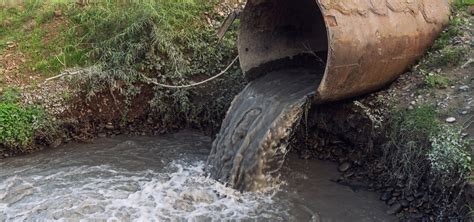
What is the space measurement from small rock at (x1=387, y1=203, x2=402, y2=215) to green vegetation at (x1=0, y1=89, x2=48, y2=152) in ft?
14.8

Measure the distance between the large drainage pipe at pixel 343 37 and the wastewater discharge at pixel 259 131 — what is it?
1.41 ft

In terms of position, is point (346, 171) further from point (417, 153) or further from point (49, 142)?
point (49, 142)

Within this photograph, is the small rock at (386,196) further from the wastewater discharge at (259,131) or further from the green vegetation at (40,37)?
the green vegetation at (40,37)

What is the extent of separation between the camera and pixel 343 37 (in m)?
5.16

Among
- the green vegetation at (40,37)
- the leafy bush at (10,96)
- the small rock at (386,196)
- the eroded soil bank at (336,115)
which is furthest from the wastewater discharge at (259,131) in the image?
the leafy bush at (10,96)

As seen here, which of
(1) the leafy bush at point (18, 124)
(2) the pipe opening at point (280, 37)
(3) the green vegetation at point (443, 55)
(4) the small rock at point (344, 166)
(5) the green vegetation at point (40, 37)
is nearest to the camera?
(3) the green vegetation at point (443, 55)

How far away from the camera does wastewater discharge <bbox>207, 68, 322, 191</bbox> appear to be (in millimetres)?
5598

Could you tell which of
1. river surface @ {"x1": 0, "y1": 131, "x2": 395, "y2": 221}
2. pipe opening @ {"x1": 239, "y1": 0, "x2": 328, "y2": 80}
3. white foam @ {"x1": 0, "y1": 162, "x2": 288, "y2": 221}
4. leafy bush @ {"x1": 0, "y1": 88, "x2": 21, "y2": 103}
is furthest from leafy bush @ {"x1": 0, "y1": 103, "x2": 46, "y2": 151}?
pipe opening @ {"x1": 239, "y1": 0, "x2": 328, "y2": 80}

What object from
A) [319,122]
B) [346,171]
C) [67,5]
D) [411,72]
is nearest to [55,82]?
[67,5]

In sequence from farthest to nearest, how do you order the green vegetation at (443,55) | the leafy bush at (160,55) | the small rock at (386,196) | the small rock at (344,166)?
the leafy bush at (160,55), the small rock at (344,166), the green vegetation at (443,55), the small rock at (386,196)

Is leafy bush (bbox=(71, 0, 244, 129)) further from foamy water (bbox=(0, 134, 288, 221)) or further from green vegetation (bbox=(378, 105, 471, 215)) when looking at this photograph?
green vegetation (bbox=(378, 105, 471, 215))

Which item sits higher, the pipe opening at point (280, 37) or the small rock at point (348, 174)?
Result: the pipe opening at point (280, 37)

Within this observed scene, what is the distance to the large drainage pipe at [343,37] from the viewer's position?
5.22 m

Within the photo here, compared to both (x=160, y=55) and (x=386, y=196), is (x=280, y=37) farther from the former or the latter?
(x=386, y=196)
